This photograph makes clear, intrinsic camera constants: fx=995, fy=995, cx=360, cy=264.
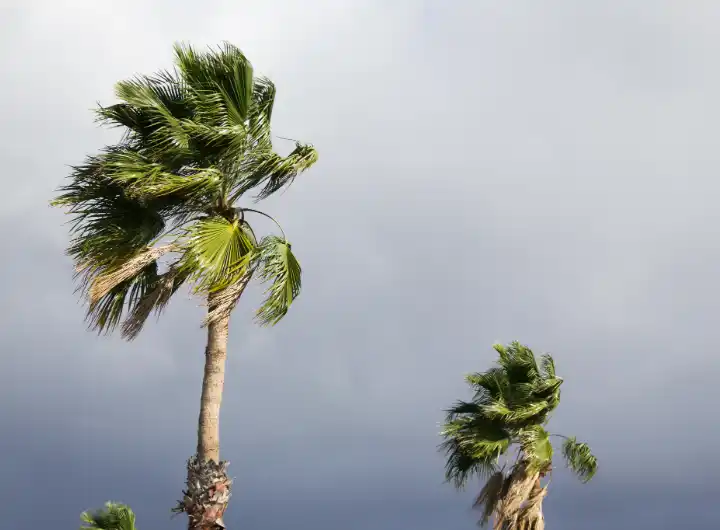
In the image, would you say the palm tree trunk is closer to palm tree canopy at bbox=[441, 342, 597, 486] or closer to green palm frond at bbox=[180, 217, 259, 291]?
green palm frond at bbox=[180, 217, 259, 291]

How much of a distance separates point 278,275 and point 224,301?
93cm

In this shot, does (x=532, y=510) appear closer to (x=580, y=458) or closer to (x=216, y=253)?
(x=580, y=458)

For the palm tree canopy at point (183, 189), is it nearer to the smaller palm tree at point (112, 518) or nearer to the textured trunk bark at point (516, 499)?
the smaller palm tree at point (112, 518)

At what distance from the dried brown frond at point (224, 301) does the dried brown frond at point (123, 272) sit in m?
0.96

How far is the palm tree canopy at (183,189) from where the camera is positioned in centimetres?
1477

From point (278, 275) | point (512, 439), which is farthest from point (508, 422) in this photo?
point (278, 275)

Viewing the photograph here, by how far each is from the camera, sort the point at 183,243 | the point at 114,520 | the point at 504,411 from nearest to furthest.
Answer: the point at 183,243 < the point at 114,520 < the point at 504,411

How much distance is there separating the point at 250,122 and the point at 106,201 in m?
2.59

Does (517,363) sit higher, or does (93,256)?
(517,363)

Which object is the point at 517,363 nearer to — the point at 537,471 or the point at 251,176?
the point at 537,471

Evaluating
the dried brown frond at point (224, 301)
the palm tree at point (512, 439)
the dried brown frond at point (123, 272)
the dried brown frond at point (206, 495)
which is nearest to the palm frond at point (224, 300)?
the dried brown frond at point (224, 301)

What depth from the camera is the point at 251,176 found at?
1584 cm

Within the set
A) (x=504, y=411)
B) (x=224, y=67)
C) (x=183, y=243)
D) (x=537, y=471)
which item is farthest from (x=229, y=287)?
(x=537, y=471)

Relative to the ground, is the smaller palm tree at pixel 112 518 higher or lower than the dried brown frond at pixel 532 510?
lower
